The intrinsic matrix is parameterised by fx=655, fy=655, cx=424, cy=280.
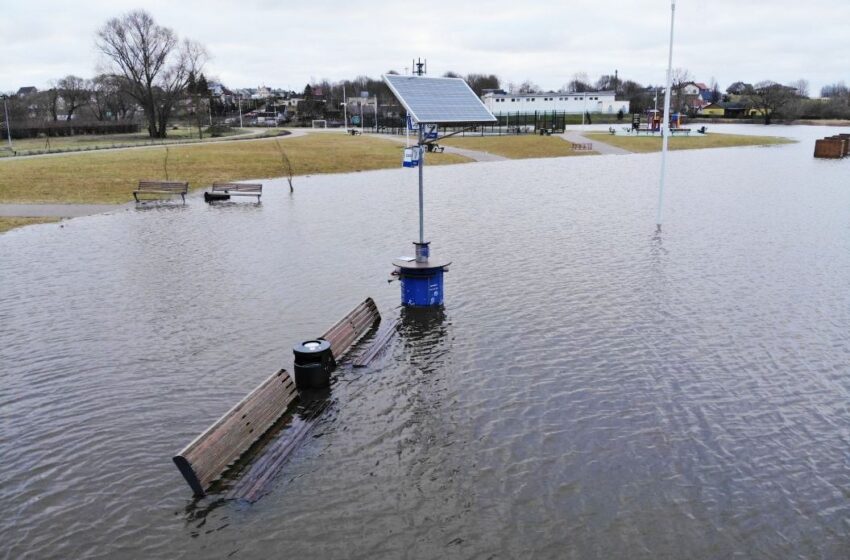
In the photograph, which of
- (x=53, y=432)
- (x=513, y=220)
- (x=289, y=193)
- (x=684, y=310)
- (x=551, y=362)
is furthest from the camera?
(x=289, y=193)

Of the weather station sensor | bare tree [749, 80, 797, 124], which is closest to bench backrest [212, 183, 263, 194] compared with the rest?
the weather station sensor

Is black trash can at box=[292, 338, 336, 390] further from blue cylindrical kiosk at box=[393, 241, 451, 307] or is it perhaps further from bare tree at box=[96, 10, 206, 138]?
bare tree at box=[96, 10, 206, 138]

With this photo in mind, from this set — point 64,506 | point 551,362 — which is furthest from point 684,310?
point 64,506

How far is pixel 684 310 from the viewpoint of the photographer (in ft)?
51.5

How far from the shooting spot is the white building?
138m

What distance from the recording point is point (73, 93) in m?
125

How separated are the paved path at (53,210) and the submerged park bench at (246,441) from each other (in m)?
23.2

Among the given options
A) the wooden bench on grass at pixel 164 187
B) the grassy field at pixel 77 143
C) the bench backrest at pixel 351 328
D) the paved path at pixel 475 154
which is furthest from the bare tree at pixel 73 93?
the bench backrest at pixel 351 328

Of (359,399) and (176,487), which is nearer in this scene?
(176,487)

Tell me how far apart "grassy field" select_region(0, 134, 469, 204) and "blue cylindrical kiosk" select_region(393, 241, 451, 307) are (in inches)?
927

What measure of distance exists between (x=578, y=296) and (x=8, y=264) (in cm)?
1720

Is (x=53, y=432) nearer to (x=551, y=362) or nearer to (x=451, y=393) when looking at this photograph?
(x=451, y=393)

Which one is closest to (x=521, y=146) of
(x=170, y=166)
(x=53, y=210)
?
(x=170, y=166)

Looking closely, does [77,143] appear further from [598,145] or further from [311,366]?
[311,366]
